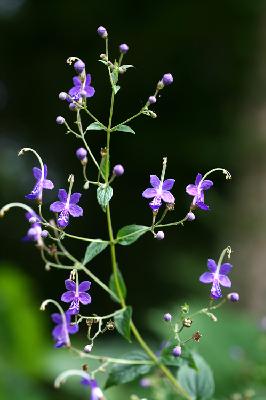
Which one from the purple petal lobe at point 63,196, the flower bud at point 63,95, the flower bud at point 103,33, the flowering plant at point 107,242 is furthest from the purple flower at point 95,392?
the flower bud at point 103,33

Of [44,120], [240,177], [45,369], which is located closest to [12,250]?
[44,120]

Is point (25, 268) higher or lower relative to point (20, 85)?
lower

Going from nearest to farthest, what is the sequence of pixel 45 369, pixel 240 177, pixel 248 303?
pixel 45 369 < pixel 248 303 < pixel 240 177

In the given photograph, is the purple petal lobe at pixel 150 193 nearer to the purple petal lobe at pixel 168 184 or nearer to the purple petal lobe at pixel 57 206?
the purple petal lobe at pixel 168 184

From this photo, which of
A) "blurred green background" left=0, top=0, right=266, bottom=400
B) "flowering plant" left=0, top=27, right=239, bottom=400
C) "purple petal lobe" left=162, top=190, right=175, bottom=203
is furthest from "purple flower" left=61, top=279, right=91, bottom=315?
"blurred green background" left=0, top=0, right=266, bottom=400

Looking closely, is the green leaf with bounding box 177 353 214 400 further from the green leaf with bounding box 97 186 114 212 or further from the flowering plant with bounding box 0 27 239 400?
the green leaf with bounding box 97 186 114 212

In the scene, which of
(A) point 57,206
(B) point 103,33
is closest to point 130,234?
(A) point 57,206

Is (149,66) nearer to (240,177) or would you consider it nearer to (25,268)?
(240,177)
